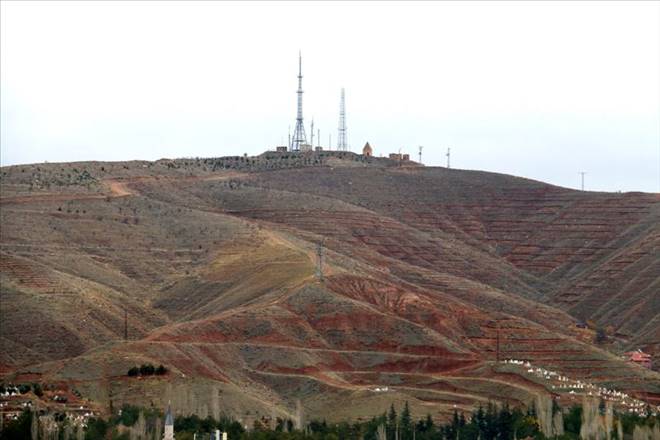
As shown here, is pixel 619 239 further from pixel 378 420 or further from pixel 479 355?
pixel 378 420

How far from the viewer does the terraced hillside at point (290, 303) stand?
421 feet

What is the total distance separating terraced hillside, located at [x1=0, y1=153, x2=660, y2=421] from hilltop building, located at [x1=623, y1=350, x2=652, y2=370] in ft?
5.14

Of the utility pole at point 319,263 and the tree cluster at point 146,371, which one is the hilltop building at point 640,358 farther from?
the tree cluster at point 146,371

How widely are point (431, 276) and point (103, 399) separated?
6041 cm

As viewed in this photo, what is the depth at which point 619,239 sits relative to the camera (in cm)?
19438

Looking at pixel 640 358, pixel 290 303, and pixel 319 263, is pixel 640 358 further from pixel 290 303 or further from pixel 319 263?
pixel 290 303

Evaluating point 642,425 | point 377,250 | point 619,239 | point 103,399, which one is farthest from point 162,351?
point 619,239

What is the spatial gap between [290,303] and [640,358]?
26.1 metres

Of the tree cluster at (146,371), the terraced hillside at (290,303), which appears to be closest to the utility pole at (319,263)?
the terraced hillside at (290,303)

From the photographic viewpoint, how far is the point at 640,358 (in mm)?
150250

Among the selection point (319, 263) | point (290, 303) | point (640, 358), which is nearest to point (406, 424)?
point (290, 303)

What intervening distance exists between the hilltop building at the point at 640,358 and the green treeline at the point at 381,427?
27913 millimetres

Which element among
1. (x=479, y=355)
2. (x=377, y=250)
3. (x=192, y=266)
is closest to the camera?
(x=479, y=355)

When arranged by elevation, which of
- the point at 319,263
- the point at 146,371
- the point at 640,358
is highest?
the point at 319,263
